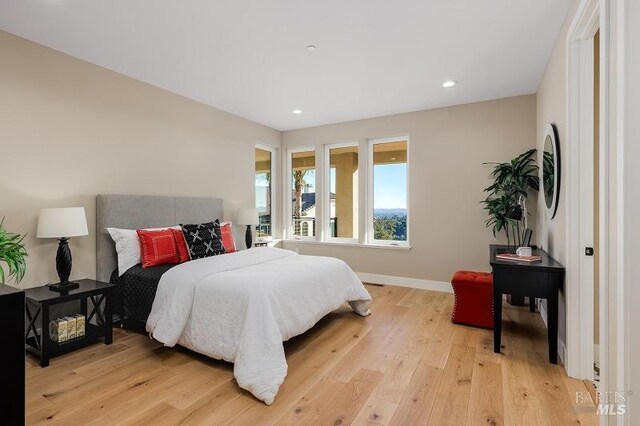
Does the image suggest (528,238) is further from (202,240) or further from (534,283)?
(202,240)

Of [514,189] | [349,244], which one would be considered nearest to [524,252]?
[514,189]

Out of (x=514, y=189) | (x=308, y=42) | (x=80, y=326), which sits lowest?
(x=80, y=326)

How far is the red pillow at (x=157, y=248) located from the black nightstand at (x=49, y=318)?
0.42m

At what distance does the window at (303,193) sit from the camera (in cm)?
572

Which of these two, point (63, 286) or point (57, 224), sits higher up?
point (57, 224)

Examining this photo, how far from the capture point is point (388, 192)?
5090 millimetres

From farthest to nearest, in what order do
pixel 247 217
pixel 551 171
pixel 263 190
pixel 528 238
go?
pixel 263 190 < pixel 247 217 < pixel 528 238 < pixel 551 171

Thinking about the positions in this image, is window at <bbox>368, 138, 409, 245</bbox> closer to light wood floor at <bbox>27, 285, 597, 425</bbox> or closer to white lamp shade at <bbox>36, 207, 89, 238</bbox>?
light wood floor at <bbox>27, 285, 597, 425</bbox>

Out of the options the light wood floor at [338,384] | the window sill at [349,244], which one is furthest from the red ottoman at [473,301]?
the window sill at [349,244]

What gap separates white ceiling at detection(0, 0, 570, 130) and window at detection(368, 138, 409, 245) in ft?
3.70

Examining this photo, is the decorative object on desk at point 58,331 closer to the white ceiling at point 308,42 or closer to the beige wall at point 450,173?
the white ceiling at point 308,42

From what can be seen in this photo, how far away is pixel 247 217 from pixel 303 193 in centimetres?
146

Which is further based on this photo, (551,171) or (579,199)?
(551,171)

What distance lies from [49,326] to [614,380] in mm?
3655
